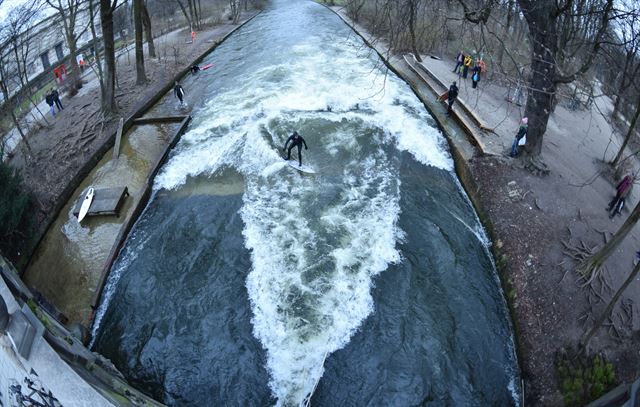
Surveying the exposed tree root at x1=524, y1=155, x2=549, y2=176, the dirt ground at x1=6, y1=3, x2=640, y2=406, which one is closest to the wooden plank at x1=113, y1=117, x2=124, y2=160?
the dirt ground at x1=6, y1=3, x2=640, y2=406

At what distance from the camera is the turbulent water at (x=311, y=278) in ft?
32.0

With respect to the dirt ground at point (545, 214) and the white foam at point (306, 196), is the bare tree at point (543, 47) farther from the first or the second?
the white foam at point (306, 196)

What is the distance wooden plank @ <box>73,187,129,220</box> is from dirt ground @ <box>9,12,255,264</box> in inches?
51.4

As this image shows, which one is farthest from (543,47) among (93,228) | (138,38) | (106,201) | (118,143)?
(138,38)

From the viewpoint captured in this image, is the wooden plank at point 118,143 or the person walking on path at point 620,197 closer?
the person walking on path at point 620,197

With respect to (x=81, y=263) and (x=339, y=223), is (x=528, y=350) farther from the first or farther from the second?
(x=81, y=263)

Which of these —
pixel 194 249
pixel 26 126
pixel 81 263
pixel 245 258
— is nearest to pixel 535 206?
pixel 245 258

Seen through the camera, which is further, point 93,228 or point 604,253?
point 93,228

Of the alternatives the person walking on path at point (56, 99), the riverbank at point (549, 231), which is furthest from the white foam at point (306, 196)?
the person walking on path at point (56, 99)

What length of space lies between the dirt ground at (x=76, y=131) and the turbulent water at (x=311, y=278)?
3600 mm

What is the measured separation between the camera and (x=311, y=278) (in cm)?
1180

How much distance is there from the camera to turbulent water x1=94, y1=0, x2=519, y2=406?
9.77 m

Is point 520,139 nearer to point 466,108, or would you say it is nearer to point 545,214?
point 545,214

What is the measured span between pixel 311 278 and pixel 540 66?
10310 mm
